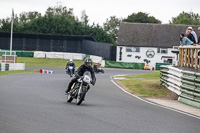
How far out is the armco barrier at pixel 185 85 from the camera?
16.7 metres

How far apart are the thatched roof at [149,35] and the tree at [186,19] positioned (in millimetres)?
42216

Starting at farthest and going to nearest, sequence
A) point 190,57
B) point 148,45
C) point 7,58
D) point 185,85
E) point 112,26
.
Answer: point 112,26 → point 148,45 → point 7,58 → point 190,57 → point 185,85

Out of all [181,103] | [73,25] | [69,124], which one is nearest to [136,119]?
[69,124]

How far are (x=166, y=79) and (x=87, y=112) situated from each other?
10991 mm

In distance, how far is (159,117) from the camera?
495 inches

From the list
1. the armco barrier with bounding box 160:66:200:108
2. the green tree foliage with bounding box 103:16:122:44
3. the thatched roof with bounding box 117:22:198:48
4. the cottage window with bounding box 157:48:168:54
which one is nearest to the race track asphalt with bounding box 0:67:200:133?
the armco barrier with bounding box 160:66:200:108

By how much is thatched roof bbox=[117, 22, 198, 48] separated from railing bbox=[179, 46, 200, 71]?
5419 centimetres

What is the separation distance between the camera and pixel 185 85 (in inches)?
712

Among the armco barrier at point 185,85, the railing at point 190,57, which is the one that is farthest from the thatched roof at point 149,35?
the armco barrier at point 185,85

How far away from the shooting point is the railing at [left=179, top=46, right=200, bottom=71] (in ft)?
63.3

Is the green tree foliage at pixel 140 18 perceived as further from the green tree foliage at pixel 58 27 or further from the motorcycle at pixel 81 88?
the motorcycle at pixel 81 88

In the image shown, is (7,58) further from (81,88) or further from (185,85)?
(81,88)

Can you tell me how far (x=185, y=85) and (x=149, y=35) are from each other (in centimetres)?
6138

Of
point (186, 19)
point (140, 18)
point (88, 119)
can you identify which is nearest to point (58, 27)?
point (140, 18)
